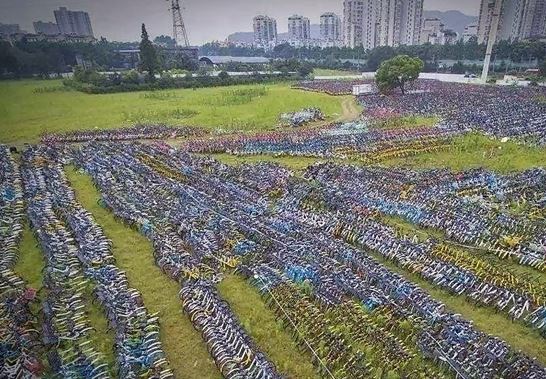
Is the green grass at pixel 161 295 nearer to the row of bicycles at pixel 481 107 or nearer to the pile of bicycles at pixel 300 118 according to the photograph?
the pile of bicycles at pixel 300 118

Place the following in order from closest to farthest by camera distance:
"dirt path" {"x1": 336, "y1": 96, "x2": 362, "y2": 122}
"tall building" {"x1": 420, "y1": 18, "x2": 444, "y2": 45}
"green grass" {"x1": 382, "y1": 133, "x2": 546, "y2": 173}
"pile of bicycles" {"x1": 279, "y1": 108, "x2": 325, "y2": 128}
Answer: "green grass" {"x1": 382, "y1": 133, "x2": 546, "y2": 173}
"pile of bicycles" {"x1": 279, "y1": 108, "x2": 325, "y2": 128}
"dirt path" {"x1": 336, "y1": 96, "x2": 362, "y2": 122}
"tall building" {"x1": 420, "y1": 18, "x2": 444, "y2": 45}

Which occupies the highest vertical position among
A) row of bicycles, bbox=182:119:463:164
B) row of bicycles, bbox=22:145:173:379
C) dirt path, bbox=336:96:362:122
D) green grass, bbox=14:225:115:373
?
row of bicycles, bbox=22:145:173:379

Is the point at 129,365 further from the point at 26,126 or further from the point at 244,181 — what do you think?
the point at 26,126

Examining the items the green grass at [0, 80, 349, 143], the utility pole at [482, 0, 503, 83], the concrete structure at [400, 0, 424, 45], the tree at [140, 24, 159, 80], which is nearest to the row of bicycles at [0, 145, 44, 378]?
the green grass at [0, 80, 349, 143]

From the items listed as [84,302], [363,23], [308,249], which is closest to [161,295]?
[84,302]

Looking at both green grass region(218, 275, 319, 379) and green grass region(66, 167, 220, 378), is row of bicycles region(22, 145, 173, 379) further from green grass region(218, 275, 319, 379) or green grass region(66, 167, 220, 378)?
green grass region(218, 275, 319, 379)

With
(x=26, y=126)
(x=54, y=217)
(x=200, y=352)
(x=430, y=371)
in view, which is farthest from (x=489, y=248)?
(x=26, y=126)
